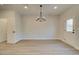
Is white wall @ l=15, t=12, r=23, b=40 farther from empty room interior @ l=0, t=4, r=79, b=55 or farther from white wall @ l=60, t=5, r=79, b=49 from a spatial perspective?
white wall @ l=60, t=5, r=79, b=49

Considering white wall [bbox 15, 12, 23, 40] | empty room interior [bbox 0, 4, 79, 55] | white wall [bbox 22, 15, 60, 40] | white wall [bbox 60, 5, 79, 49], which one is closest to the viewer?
white wall [bbox 60, 5, 79, 49]

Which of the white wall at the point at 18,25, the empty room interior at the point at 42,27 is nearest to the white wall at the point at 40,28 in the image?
the empty room interior at the point at 42,27

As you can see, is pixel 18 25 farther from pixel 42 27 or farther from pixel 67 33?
pixel 67 33

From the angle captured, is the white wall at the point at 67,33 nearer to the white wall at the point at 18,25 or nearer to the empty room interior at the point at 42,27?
the empty room interior at the point at 42,27

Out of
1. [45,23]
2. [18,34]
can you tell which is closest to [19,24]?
[18,34]

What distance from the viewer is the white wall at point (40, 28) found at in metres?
3.20

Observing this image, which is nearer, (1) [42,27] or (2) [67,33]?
(2) [67,33]

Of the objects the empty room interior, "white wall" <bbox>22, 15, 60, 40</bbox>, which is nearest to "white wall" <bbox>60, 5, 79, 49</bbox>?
the empty room interior

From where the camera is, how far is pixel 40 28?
359 centimetres

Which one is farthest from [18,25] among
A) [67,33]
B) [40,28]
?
[67,33]

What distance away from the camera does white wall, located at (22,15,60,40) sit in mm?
3195
